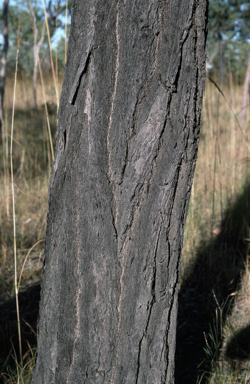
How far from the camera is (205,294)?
6.57 ft

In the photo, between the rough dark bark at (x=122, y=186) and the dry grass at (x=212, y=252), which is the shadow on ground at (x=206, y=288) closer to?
the dry grass at (x=212, y=252)

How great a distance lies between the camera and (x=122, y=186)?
0.86m

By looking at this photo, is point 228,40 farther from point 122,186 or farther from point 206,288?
point 122,186

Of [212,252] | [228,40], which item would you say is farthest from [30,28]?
[212,252]

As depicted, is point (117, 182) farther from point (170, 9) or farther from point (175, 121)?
point (170, 9)

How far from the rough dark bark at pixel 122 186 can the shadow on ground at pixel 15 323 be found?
2.29ft

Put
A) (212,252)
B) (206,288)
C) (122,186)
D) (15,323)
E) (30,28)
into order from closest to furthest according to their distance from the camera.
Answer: (122,186) → (15,323) → (206,288) → (212,252) → (30,28)

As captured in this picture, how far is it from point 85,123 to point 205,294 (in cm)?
152

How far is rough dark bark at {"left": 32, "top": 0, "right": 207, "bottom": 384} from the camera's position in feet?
2.65

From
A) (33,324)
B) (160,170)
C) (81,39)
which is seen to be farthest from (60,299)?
(33,324)

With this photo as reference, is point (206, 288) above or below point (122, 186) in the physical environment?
below

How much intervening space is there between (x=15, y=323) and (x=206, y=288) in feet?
3.74

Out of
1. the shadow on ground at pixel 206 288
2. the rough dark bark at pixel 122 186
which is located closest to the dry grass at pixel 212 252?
the shadow on ground at pixel 206 288

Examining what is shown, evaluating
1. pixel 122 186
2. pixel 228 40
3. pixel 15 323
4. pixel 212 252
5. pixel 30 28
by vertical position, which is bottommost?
pixel 15 323
